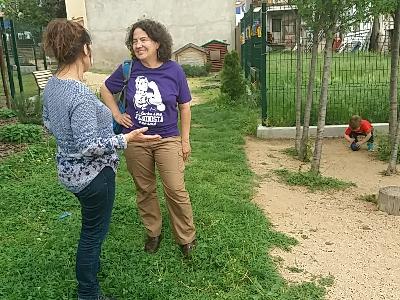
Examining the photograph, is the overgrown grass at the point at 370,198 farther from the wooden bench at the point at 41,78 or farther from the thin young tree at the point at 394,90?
Answer: the wooden bench at the point at 41,78

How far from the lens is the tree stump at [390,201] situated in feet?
15.3

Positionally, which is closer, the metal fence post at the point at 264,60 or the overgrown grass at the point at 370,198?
the overgrown grass at the point at 370,198

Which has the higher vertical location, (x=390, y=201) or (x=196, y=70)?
(x=196, y=70)

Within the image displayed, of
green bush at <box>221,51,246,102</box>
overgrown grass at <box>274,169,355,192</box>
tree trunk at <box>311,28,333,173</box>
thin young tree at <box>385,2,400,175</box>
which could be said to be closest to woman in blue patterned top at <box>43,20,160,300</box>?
tree trunk at <box>311,28,333,173</box>

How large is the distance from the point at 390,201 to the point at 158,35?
2826 millimetres

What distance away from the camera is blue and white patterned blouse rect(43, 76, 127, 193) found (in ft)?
8.16

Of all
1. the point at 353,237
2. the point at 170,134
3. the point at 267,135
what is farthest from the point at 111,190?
the point at 267,135

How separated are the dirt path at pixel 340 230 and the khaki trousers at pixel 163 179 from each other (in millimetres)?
807

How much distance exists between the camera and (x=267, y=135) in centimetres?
807

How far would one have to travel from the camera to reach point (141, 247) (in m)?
3.84

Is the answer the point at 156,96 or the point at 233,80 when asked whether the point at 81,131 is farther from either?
the point at 233,80

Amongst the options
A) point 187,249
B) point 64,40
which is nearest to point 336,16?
point 187,249

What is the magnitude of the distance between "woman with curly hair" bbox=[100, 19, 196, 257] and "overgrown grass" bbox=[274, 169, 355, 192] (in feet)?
7.49

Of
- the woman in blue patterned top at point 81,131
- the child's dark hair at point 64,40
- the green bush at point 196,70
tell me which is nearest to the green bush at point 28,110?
the woman in blue patterned top at point 81,131
